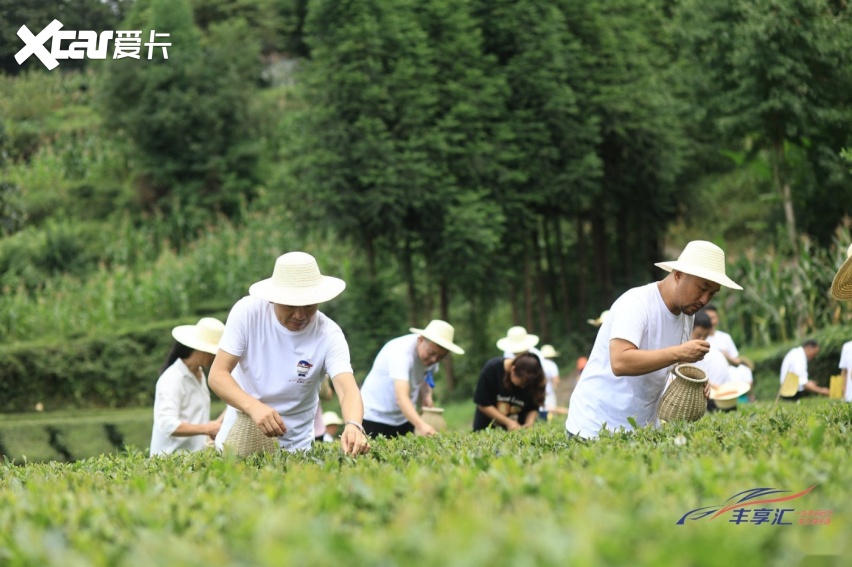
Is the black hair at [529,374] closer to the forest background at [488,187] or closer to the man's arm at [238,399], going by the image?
the man's arm at [238,399]

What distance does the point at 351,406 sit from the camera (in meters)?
6.68

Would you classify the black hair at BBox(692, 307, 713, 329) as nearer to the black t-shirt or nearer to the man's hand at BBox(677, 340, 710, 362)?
the black t-shirt

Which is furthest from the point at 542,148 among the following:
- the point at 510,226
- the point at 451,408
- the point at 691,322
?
the point at 691,322

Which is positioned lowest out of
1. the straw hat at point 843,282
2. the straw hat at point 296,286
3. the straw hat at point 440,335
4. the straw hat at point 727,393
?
the straw hat at point 727,393

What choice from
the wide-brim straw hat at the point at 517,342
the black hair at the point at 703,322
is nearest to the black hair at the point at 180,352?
the wide-brim straw hat at the point at 517,342

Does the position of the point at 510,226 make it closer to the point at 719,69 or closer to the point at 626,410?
the point at 719,69

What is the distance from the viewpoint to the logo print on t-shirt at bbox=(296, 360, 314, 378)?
698 cm

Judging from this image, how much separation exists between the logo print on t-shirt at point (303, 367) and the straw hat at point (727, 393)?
6625 mm

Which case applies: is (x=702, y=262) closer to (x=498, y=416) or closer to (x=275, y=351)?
(x=275, y=351)

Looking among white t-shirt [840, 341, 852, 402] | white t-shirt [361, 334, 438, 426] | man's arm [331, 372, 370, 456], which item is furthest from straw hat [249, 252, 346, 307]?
white t-shirt [840, 341, 852, 402]

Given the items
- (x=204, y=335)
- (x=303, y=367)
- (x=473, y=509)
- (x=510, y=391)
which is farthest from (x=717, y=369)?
(x=473, y=509)

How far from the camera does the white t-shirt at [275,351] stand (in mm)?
6926

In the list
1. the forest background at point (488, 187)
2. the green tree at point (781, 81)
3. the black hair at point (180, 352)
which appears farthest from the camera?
the forest background at point (488, 187)

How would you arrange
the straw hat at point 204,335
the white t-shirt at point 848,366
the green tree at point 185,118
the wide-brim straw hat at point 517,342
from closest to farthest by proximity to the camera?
1. the straw hat at point 204,335
2. the white t-shirt at point 848,366
3. the wide-brim straw hat at point 517,342
4. the green tree at point 185,118
